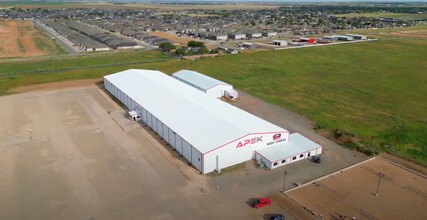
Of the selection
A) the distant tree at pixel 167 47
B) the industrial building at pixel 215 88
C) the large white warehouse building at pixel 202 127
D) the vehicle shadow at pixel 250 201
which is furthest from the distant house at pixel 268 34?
the vehicle shadow at pixel 250 201

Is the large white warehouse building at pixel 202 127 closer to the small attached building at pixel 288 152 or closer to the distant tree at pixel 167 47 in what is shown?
the small attached building at pixel 288 152

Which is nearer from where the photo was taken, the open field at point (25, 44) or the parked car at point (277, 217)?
the parked car at point (277, 217)

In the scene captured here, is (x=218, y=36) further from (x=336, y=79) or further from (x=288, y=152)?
(x=288, y=152)

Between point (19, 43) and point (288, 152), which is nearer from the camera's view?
point (288, 152)

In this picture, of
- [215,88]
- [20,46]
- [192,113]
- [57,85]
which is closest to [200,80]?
[215,88]

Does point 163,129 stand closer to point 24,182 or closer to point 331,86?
point 24,182

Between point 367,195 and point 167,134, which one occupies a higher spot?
point 167,134
